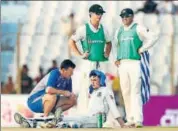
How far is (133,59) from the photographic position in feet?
33.7

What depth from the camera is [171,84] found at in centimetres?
1584

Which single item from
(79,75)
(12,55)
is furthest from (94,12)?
(12,55)

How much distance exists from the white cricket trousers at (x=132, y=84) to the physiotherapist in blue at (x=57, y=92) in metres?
0.78

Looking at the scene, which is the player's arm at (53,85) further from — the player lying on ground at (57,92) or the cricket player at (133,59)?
the cricket player at (133,59)

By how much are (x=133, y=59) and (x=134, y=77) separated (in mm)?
248

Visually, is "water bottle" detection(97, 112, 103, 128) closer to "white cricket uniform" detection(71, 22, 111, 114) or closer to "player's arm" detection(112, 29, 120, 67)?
"white cricket uniform" detection(71, 22, 111, 114)

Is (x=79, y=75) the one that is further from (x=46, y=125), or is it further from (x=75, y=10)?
(x=75, y=10)

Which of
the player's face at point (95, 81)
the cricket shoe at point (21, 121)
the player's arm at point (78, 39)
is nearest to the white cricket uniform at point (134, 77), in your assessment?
the player's face at point (95, 81)

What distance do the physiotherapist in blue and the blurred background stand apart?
8.43ft

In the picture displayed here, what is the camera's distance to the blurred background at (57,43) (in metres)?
15.2

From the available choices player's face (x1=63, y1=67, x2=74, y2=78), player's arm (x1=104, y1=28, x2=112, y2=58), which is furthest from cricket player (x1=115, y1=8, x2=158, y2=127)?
player's face (x1=63, y1=67, x2=74, y2=78)

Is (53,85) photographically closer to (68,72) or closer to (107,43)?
(68,72)

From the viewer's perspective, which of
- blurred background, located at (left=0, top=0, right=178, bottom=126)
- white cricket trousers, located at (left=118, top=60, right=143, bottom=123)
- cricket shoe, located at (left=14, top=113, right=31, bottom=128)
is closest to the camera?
white cricket trousers, located at (left=118, top=60, right=143, bottom=123)

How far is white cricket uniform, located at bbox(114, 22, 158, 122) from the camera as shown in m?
10.2
